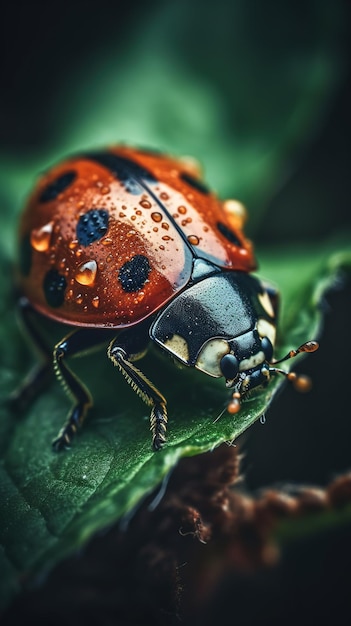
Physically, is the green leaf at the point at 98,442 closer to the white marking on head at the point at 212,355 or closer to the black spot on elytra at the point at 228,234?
the white marking on head at the point at 212,355

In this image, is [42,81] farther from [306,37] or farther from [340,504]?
[340,504]

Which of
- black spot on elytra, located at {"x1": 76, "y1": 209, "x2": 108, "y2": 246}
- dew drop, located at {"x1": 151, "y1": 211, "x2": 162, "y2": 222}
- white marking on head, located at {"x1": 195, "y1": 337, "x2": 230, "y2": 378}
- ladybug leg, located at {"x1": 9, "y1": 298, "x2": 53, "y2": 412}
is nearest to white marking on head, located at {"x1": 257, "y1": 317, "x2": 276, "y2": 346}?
white marking on head, located at {"x1": 195, "y1": 337, "x2": 230, "y2": 378}

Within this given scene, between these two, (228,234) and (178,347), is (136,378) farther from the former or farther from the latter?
(228,234)

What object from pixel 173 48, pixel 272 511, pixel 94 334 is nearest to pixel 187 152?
pixel 173 48

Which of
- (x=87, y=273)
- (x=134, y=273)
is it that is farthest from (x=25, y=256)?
(x=134, y=273)

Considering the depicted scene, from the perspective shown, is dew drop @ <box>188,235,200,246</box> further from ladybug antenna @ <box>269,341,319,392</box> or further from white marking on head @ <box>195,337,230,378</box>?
ladybug antenna @ <box>269,341,319,392</box>

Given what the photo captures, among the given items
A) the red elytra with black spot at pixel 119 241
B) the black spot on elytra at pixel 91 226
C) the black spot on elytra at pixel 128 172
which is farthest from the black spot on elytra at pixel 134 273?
the black spot on elytra at pixel 128 172
